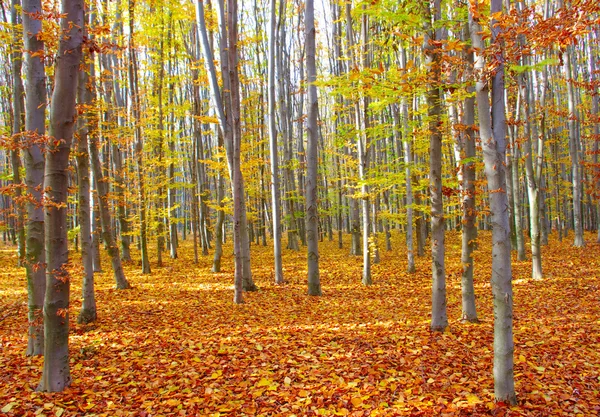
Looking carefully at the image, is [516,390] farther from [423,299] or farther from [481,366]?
[423,299]

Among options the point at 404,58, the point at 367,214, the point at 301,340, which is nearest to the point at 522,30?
the point at 301,340

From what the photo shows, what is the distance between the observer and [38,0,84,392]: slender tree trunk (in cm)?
378

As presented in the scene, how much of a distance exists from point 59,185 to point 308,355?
3909mm

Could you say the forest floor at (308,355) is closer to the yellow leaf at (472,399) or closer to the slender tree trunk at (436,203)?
the yellow leaf at (472,399)

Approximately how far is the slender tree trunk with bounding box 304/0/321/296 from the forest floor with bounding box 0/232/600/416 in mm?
812

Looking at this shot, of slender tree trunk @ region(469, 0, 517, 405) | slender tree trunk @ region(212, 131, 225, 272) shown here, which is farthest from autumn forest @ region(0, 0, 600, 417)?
slender tree trunk @ region(212, 131, 225, 272)

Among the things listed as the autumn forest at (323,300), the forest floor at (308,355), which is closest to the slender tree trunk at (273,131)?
the autumn forest at (323,300)

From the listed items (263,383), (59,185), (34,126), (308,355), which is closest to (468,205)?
(308,355)

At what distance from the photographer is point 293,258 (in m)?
16.6

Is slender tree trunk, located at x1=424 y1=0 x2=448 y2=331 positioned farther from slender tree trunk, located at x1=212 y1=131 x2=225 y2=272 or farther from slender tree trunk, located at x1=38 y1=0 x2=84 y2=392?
slender tree trunk, located at x1=212 y1=131 x2=225 y2=272

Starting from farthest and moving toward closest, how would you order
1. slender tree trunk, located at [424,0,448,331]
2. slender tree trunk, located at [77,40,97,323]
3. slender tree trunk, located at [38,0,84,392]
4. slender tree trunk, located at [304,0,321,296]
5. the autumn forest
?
slender tree trunk, located at [304,0,321,296] < slender tree trunk, located at [77,40,97,323] < slender tree trunk, located at [424,0,448,331] < slender tree trunk, located at [38,0,84,392] < the autumn forest

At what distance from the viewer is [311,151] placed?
356 inches

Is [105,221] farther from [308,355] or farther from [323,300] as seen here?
[308,355]

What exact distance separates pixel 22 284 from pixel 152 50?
11.0 metres
